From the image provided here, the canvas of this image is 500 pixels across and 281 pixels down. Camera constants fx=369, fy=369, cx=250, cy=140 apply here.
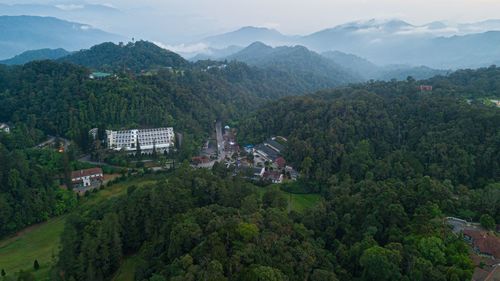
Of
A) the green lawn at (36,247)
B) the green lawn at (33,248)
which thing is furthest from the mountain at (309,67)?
the green lawn at (33,248)

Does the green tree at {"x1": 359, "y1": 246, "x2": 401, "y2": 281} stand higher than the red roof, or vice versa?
the red roof

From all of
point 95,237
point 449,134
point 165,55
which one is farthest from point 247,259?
point 165,55

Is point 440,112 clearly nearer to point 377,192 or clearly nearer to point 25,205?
point 377,192

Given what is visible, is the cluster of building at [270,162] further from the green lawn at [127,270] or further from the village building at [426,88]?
the village building at [426,88]

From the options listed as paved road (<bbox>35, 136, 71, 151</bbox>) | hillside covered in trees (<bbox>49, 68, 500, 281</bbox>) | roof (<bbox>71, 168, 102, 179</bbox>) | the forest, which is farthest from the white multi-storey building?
hillside covered in trees (<bbox>49, 68, 500, 281</bbox>)

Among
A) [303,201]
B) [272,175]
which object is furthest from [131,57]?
[303,201]

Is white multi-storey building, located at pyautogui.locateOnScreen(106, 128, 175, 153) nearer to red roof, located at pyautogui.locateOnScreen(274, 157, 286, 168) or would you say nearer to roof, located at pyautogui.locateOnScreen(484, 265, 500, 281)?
red roof, located at pyautogui.locateOnScreen(274, 157, 286, 168)

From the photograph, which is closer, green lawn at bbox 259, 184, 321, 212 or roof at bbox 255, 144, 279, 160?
green lawn at bbox 259, 184, 321, 212
